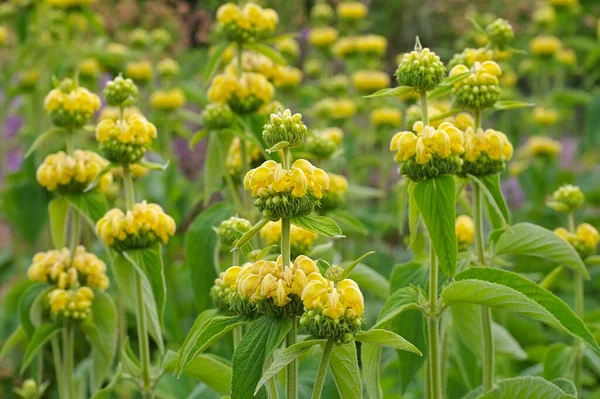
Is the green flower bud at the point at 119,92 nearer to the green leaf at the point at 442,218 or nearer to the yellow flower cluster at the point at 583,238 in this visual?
the green leaf at the point at 442,218

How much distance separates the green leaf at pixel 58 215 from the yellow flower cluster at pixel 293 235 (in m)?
0.39

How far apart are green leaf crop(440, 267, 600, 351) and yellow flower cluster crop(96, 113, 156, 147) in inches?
22.9

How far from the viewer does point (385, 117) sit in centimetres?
283

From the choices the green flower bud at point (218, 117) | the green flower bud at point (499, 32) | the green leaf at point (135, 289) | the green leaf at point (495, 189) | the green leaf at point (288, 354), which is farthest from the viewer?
the green flower bud at point (218, 117)

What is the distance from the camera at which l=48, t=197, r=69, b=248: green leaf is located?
154 cm

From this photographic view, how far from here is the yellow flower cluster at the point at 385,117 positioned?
2832 millimetres

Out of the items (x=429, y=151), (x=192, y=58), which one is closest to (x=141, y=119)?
(x=429, y=151)

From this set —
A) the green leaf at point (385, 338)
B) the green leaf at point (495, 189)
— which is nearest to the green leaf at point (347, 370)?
the green leaf at point (385, 338)

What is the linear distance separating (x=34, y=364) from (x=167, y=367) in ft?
3.99

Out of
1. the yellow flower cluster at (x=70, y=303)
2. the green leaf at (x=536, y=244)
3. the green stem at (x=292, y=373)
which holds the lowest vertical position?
the yellow flower cluster at (x=70, y=303)

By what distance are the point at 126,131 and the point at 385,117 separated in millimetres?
1606

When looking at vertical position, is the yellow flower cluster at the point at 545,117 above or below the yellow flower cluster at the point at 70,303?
above

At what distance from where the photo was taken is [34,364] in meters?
Answer: 2.41

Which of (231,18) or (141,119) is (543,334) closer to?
Answer: (231,18)
